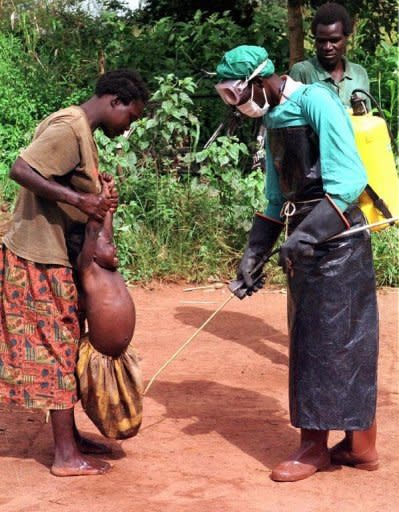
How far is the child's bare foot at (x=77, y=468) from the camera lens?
→ 14.0 ft

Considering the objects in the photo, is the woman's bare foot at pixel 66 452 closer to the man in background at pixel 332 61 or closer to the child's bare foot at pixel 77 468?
the child's bare foot at pixel 77 468

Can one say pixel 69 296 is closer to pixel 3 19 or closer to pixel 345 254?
pixel 345 254

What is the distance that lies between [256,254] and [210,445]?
36.0 inches

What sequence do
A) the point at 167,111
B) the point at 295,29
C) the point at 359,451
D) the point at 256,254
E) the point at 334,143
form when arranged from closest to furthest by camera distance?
the point at 334,143 → the point at 359,451 → the point at 256,254 → the point at 167,111 → the point at 295,29

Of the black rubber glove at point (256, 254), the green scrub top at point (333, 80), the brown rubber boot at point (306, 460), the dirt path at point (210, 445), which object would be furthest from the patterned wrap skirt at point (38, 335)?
the green scrub top at point (333, 80)

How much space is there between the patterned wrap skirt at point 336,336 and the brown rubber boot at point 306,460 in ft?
0.46

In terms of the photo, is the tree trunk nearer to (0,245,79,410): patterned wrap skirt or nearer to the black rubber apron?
the black rubber apron

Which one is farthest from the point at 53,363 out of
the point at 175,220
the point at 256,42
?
the point at 256,42

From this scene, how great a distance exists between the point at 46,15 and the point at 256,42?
289 centimetres

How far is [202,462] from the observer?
14.6 ft

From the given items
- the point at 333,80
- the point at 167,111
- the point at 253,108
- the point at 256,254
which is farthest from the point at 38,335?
the point at 167,111

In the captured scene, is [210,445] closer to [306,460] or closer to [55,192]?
[306,460]

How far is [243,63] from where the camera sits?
13.1 ft

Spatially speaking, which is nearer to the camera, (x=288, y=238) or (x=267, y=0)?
(x=288, y=238)
